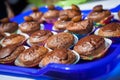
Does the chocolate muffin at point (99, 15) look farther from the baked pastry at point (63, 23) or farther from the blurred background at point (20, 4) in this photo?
the blurred background at point (20, 4)

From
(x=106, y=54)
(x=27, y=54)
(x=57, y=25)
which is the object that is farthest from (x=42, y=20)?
(x=106, y=54)

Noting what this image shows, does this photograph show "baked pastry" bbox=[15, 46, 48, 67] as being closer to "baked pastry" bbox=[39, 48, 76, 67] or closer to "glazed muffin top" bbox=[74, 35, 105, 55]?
"baked pastry" bbox=[39, 48, 76, 67]

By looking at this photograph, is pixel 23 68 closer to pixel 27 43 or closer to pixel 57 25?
pixel 27 43

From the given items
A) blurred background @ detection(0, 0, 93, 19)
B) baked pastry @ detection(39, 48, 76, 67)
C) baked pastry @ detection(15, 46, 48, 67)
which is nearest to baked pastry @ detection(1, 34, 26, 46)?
baked pastry @ detection(15, 46, 48, 67)

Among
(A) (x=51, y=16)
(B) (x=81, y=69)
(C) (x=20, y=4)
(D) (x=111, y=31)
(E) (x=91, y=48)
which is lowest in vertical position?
(B) (x=81, y=69)

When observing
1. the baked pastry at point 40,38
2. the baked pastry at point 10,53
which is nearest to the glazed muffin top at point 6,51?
the baked pastry at point 10,53

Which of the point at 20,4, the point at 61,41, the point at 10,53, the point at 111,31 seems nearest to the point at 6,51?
the point at 10,53

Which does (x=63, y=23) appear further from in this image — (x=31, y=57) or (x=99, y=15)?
(x=31, y=57)
